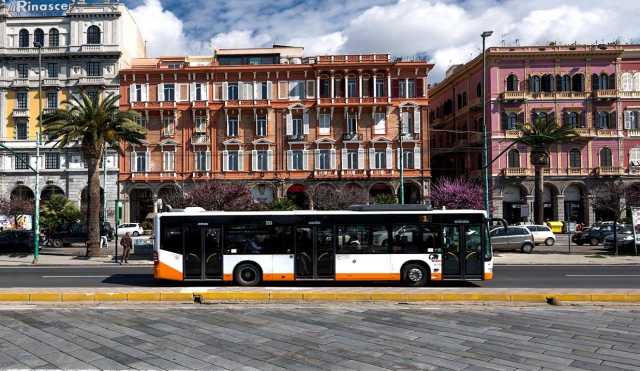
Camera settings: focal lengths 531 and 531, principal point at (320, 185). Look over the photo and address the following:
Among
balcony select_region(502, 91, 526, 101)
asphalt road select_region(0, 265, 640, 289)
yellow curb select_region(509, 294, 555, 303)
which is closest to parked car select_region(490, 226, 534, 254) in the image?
asphalt road select_region(0, 265, 640, 289)

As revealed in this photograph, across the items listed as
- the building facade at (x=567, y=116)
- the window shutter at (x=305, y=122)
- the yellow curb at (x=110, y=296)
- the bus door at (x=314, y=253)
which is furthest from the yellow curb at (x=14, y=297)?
Answer: the building facade at (x=567, y=116)

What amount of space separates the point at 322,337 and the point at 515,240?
2443 cm

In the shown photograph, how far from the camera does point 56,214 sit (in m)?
40.8

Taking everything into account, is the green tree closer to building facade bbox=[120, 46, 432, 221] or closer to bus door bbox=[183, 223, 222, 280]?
building facade bbox=[120, 46, 432, 221]

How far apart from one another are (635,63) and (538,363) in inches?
2117

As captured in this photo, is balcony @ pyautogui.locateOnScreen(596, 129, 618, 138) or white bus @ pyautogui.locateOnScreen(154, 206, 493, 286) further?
balcony @ pyautogui.locateOnScreen(596, 129, 618, 138)

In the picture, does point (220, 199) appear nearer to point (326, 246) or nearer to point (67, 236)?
point (67, 236)

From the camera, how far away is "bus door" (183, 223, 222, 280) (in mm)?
16422

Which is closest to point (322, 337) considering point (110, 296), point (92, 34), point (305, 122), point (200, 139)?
point (110, 296)

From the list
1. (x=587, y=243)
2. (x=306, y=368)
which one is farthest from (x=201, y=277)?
(x=587, y=243)

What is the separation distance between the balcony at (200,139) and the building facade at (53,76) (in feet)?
28.0

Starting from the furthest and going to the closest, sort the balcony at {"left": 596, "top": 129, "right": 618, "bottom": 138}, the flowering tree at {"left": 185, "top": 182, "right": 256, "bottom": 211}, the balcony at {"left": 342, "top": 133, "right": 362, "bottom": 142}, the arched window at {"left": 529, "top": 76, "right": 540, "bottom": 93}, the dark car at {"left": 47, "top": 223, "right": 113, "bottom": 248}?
the arched window at {"left": 529, "top": 76, "right": 540, "bottom": 93} < the balcony at {"left": 342, "top": 133, "right": 362, "bottom": 142} < the balcony at {"left": 596, "top": 129, "right": 618, "bottom": 138} < the flowering tree at {"left": 185, "top": 182, "right": 256, "bottom": 211} < the dark car at {"left": 47, "top": 223, "right": 113, "bottom": 248}

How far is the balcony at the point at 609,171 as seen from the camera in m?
50.4

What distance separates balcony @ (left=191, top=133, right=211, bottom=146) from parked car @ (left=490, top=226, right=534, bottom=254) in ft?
102
